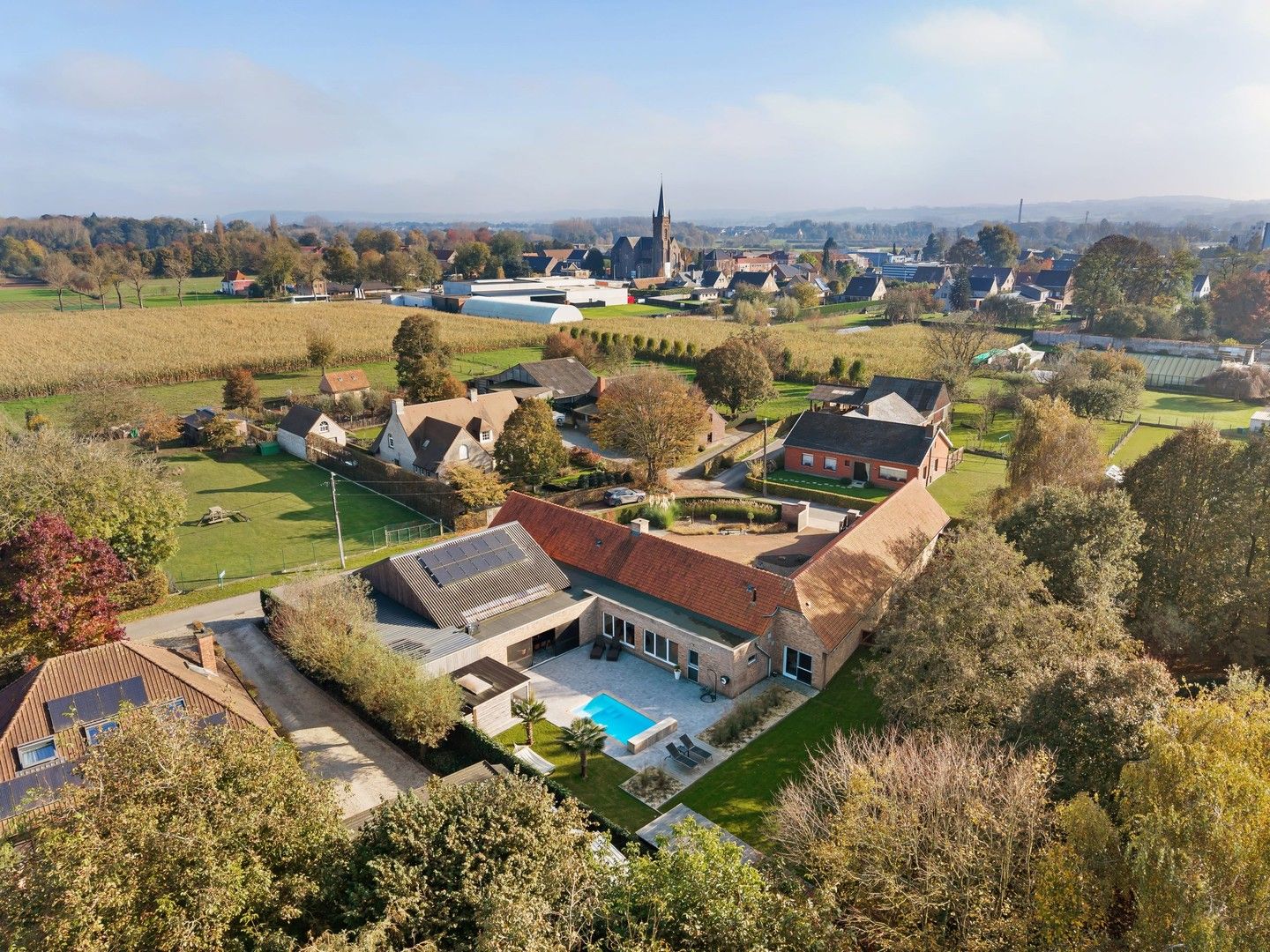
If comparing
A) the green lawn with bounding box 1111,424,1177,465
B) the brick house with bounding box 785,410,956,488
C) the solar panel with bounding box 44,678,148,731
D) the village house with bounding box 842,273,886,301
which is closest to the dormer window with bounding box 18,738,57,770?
the solar panel with bounding box 44,678,148,731

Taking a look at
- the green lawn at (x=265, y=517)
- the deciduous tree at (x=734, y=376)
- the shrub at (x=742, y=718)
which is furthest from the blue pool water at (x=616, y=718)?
the deciduous tree at (x=734, y=376)

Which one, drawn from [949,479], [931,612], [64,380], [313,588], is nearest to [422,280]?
[64,380]

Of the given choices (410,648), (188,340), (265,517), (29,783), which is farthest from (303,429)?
(188,340)

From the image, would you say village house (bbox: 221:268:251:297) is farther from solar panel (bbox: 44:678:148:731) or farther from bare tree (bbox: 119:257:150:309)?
solar panel (bbox: 44:678:148:731)

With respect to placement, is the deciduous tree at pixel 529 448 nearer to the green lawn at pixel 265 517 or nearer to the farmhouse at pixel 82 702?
the green lawn at pixel 265 517

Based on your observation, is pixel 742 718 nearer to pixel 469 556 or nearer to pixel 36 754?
pixel 469 556

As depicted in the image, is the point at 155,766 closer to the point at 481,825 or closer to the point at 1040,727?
the point at 481,825

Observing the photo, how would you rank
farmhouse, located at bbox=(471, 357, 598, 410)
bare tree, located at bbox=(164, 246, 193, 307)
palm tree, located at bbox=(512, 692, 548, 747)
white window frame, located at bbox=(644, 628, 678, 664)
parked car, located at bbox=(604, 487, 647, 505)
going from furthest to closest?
bare tree, located at bbox=(164, 246, 193, 307) < farmhouse, located at bbox=(471, 357, 598, 410) < parked car, located at bbox=(604, 487, 647, 505) < white window frame, located at bbox=(644, 628, 678, 664) < palm tree, located at bbox=(512, 692, 548, 747)
